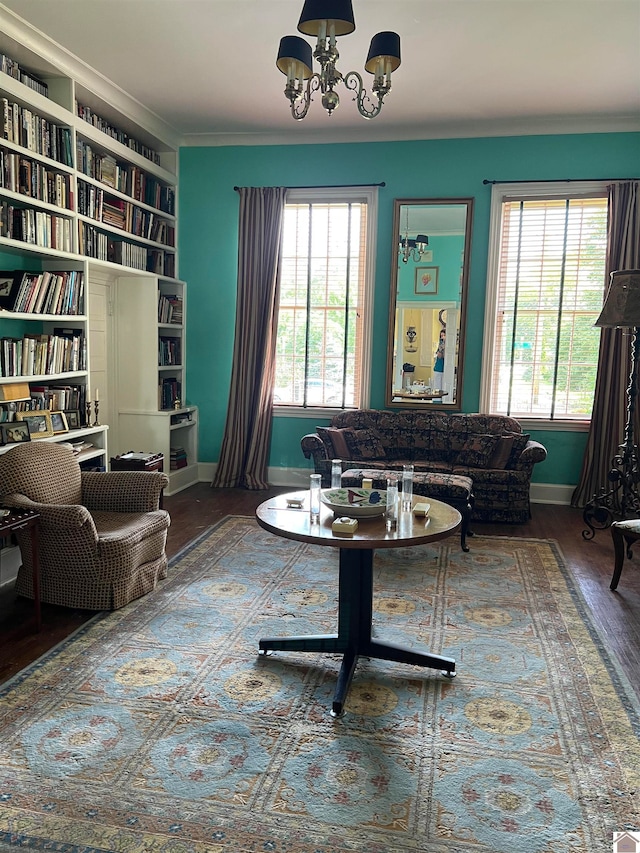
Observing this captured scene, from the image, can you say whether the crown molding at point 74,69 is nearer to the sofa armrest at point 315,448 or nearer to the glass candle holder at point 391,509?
the sofa armrest at point 315,448

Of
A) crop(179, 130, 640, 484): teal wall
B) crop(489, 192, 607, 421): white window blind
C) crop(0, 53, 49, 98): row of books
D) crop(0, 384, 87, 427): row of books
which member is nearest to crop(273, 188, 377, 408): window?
crop(179, 130, 640, 484): teal wall

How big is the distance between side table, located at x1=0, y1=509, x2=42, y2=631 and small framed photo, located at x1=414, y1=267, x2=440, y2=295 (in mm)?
4026

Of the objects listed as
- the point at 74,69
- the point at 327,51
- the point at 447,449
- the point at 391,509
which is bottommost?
the point at 447,449

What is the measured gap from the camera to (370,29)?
394 cm

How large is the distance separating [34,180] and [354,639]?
342 centimetres

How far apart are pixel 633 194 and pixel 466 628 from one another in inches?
165

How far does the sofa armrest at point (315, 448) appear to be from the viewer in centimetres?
536

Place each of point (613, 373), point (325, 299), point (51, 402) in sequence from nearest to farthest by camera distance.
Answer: point (51, 402)
point (613, 373)
point (325, 299)

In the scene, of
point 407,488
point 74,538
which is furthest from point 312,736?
point 74,538

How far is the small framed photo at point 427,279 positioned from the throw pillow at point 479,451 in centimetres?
145

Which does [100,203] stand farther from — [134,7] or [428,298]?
[428,298]

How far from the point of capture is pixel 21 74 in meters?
4.08

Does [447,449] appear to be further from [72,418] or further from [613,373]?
[72,418]

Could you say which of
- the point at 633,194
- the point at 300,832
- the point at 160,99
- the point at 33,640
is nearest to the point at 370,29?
the point at 160,99
